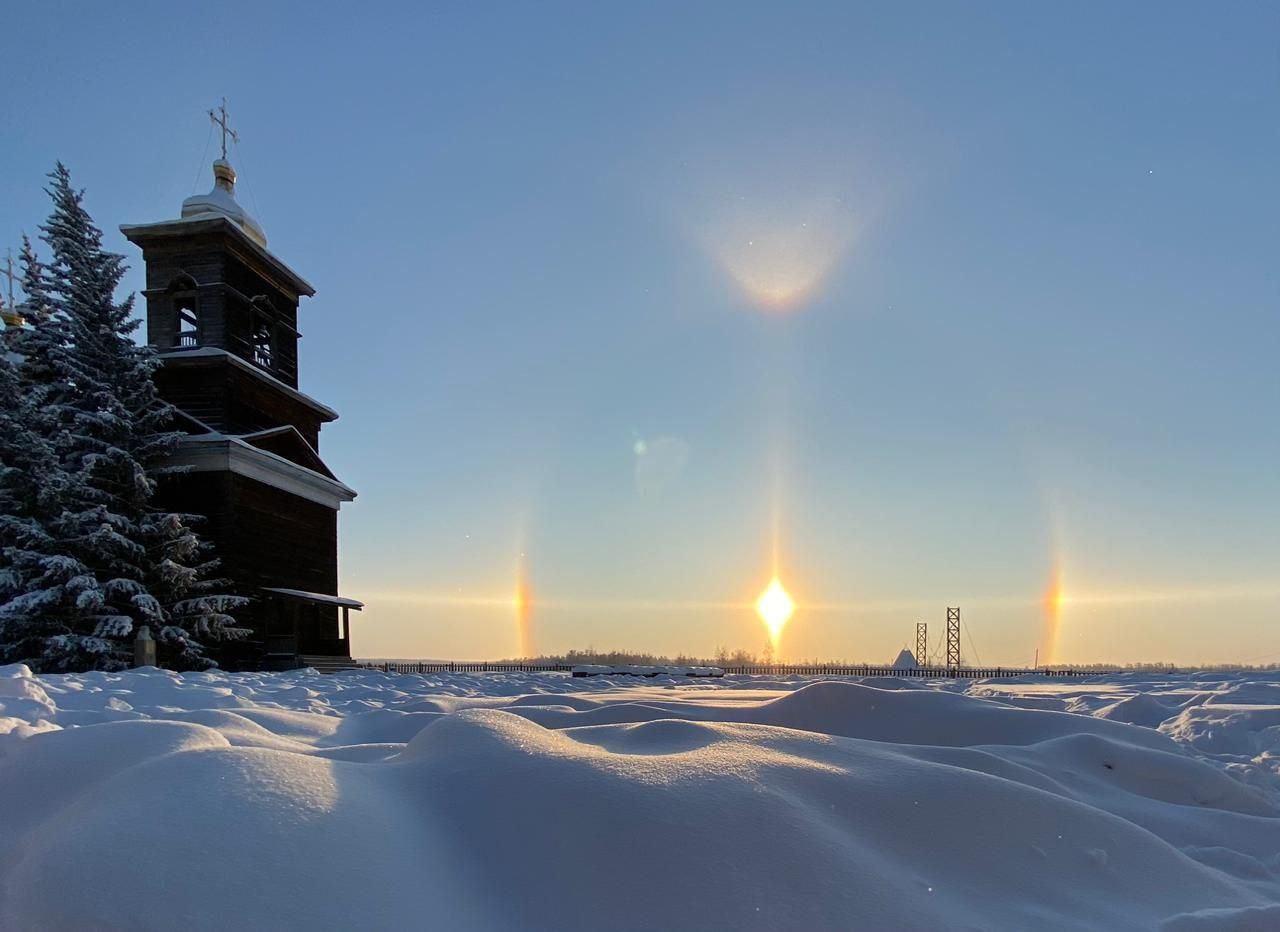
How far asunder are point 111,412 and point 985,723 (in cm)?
1663

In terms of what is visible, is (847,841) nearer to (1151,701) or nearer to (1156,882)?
(1156,882)

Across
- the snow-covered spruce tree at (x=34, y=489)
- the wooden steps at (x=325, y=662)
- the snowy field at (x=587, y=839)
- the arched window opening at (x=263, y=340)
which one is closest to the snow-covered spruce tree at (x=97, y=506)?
the snow-covered spruce tree at (x=34, y=489)

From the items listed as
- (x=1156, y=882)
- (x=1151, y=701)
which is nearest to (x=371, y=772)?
(x=1156, y=882)

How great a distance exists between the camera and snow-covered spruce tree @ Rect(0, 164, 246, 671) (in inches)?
528

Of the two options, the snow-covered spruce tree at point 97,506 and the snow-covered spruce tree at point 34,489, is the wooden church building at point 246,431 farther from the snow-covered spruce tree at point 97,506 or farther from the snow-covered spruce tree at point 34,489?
the snow-covered spruce tree at point 34,489

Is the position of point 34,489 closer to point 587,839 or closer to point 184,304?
point 184,304

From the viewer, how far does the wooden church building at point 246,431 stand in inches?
616

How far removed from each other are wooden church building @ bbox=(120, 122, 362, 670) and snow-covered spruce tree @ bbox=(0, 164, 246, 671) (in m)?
0.71

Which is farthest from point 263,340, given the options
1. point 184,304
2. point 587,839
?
point 587,839

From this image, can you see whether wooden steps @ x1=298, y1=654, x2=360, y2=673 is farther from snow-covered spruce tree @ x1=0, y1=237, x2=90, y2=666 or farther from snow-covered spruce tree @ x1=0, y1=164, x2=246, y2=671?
snow-covered spruce tree @ x1=0, y1=237, x2=90, y2=666

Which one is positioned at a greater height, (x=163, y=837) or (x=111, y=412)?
(x=111, y=412)

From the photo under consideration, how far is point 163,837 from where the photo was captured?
5.28 feet

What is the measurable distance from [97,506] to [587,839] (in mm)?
15946

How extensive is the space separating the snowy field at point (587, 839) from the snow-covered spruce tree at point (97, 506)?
1329 centimetres
